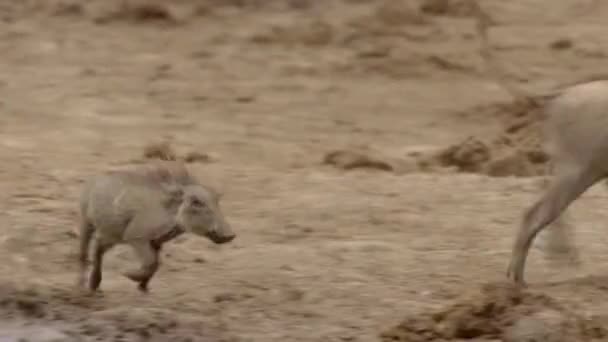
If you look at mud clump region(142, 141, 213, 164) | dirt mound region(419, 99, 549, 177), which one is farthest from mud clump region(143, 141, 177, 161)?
dirt mound region(419, 99, 549, 177)

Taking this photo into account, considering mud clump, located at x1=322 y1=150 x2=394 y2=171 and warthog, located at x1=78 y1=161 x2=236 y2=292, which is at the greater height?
warthog, located at x1=78 y1=161 x2=236 y2=292

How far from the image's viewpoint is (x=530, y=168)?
7871 millimetres

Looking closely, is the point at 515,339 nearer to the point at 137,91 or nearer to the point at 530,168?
the point at 530,168

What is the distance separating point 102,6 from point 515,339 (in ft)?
25.3

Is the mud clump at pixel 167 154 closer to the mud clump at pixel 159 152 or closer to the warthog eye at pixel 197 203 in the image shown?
the mud clump at pixel 159 152

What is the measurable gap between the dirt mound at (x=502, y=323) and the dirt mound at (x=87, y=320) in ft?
1.86

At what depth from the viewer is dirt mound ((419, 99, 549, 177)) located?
7828 mm

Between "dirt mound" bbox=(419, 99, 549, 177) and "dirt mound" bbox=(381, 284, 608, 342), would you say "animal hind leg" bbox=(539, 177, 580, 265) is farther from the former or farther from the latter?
"dirt mound" bbox=(419, 99, 549, 177)

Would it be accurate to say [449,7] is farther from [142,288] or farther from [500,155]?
[142,288]

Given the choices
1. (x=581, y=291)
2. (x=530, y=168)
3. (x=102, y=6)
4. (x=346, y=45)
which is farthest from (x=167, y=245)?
(x=102, y=6)

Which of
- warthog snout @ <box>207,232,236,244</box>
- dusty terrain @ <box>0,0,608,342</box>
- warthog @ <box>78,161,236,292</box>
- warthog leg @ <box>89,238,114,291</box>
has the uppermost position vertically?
warthog @ <box>78,161,236,292</box>

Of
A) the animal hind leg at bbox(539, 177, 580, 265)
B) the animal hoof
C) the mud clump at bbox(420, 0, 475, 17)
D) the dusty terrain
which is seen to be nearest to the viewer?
the dusty terrain

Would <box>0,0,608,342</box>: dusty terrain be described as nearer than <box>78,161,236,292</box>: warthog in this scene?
No

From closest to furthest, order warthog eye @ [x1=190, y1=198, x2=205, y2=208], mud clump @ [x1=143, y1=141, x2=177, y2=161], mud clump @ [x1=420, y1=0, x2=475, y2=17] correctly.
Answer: warthog eye @ [x1=190, y1=198, x2=205, y2=208]
mud clump @ [x1=143, y1=141, x2=177, y2=161]
mud clump @ [x1=420, y1=0, x2=475, y2=17]
